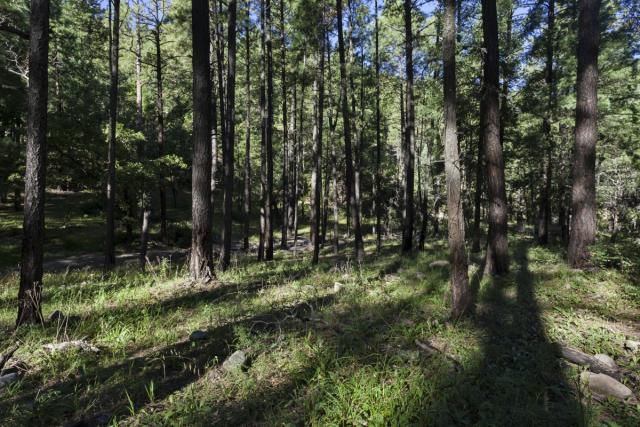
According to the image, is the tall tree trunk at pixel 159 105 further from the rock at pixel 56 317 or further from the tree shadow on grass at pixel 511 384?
the tree shadow on grass at pixel 511 384

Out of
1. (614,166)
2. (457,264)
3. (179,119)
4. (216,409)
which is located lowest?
(216,409)

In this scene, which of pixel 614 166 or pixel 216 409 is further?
pixel 614 166

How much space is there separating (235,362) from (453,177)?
442 centimetres

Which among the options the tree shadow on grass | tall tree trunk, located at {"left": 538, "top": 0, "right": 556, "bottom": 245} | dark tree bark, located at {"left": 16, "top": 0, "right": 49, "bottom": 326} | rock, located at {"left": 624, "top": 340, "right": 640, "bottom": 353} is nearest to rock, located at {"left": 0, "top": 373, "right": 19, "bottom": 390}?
dark tree bark, located at {"left": 16, "top": 0, "right": 49, "bottom": 326}

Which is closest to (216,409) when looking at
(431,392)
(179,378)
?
(179,378)

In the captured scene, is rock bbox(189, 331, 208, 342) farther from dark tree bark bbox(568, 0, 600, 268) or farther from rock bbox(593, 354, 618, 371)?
dark tree bark bbox(568, 0, 600, 268)

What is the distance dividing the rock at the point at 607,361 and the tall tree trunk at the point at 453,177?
185cm

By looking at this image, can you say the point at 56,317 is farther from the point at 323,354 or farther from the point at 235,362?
the point at 323,354

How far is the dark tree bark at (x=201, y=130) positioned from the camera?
306 inches

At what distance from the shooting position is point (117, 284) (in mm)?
8297

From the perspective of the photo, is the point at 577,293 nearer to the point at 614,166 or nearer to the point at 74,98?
the point at 614,166

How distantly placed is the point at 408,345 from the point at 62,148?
1793 cm

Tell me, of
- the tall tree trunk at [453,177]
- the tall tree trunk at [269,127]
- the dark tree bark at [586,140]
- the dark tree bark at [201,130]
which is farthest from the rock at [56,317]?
the dark tree bark at [586,140]

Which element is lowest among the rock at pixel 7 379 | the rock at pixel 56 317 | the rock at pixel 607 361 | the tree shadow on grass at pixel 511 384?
the rock at pixel 607 361
